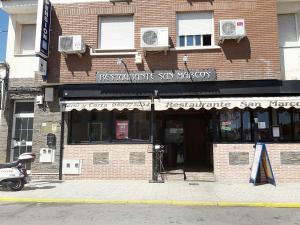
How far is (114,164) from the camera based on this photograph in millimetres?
13859

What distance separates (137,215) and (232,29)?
26.5ft

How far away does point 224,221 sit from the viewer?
26.2 ft

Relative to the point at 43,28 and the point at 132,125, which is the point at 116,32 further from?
the point at 132,125

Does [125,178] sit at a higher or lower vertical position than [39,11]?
lower

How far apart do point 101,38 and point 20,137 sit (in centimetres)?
530

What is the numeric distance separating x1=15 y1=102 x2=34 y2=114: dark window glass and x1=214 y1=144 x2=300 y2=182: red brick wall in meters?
7.76

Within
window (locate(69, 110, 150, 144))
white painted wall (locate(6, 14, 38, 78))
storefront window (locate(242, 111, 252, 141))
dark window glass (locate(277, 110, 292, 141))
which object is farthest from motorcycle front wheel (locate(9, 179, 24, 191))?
dark window glass (locate(277, 110, 292, 141))

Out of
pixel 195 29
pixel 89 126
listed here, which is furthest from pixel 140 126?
pixel 195 29

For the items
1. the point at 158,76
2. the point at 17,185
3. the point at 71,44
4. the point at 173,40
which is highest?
the point at 173,40

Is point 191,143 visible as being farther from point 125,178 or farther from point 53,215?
point 53,215

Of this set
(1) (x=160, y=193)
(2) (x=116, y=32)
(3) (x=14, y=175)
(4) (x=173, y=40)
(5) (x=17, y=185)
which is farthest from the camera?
(2) (x=116, y=32)

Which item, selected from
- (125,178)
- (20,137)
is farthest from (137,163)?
(20,137)

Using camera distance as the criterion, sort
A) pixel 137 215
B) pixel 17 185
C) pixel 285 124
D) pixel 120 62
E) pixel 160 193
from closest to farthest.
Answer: pixel 137 215 < pixel 160 193 < pixel 17 185 < pixel 285 124 < pixel 120 62

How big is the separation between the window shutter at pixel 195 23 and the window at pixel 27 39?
628cm
